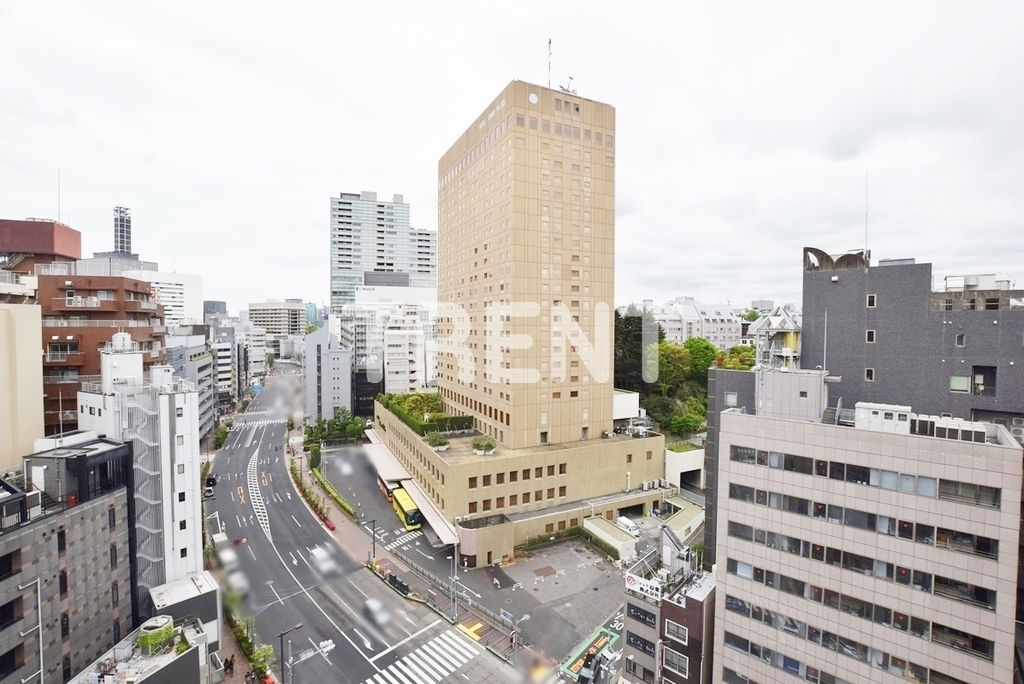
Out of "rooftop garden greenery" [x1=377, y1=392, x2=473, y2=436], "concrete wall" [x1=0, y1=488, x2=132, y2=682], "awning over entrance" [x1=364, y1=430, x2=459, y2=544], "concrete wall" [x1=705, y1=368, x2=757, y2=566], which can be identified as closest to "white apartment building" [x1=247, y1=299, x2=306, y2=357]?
"awning over entrance" [x1=364, y1=430, x2=459, y2=544]

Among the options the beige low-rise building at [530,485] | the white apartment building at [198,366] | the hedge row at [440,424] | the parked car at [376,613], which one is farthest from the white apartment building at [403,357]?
the parked car at [376,613]

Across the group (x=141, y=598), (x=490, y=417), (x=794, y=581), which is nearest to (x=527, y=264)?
(x=490, y=417)

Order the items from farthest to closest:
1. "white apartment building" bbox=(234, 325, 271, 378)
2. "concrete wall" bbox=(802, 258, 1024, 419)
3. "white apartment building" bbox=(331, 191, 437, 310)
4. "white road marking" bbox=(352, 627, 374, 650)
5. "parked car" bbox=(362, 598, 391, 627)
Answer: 1. "white apartment building" bbox=(331, 191, 437, 310)
2. "white apartment building" bbox=(234, 325, 271, 378)
3. "parked car" bbox=(362, 598, 391, 627)
4. "white road marking" bbox=(352, 627, 374, 650)
5. "concrete wall" bbox=(802, 258, 1024, 419)

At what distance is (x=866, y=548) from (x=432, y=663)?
55.2ft

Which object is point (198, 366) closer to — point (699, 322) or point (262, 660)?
point (262, 660)

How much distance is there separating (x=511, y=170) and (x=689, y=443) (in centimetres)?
2625

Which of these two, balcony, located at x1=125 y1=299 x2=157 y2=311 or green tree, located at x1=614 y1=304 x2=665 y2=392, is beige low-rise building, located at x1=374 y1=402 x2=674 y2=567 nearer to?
green tree, located at x1=614 y1=304 x2=665 y2=392

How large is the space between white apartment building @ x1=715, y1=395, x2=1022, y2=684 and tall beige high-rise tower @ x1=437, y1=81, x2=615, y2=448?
18312mm

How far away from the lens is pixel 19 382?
68.7 feet

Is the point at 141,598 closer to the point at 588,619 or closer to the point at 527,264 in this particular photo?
the point at 588,619

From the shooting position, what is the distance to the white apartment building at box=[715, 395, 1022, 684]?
1143 centimetres

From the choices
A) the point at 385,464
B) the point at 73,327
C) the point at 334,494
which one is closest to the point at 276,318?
the point at 385,464

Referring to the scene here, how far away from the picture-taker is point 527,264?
32438mm

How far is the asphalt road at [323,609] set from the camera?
1920 cm
